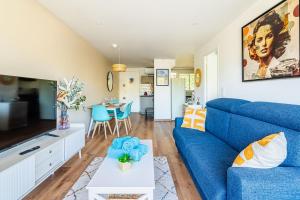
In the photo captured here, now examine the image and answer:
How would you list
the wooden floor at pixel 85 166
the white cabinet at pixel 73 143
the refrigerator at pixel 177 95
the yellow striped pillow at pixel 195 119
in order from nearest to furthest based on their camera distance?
the wooden floor at pixel 85 166
the white cabinet at pixel 73 143
the yellow striped pillow at pixel 195 119
the refrigerator at pixel 177 95

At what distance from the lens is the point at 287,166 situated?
4.42 feet

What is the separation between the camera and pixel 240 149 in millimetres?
2006

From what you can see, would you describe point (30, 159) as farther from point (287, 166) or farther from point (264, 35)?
point (264, 35)

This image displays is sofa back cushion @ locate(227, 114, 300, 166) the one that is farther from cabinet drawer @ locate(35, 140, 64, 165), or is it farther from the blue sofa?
cabinet drawer @ locate(35, 140, 64, 165)

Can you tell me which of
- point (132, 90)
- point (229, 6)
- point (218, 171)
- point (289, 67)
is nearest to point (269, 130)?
point (218, 171)

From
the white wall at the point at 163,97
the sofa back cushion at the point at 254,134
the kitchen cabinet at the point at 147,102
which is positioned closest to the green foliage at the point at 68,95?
the sofa back cushion at the point at 254,134

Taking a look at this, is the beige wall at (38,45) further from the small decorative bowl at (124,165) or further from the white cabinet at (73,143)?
the small decorative bowl at (124,165)

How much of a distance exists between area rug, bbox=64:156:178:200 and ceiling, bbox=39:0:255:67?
7.62ft

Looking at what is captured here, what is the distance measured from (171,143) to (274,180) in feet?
9.25

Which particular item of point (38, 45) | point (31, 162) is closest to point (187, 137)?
point (31, 162)

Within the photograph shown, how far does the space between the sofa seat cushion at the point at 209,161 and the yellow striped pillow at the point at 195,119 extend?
36 cm

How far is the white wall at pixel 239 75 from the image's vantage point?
2070 mm

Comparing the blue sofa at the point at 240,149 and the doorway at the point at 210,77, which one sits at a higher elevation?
the doorway at the point at 210,77

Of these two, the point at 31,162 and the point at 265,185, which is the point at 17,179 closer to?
the point at 31,162
